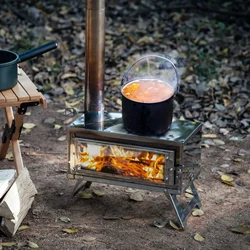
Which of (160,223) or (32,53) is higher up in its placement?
(32,53)

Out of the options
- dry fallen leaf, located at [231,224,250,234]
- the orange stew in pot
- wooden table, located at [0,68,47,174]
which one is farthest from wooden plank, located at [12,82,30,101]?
dry fallen leaf, located at [231,224,250,234]

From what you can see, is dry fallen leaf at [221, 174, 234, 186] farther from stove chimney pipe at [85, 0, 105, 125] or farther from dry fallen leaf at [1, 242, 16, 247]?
dry fallen leaf at [1, 242, 16, 247]

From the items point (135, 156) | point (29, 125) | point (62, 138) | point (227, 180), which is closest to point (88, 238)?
point (135, 156)

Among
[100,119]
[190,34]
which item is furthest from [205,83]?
[100,119]

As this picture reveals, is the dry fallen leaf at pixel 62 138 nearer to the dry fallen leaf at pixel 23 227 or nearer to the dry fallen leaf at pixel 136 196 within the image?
the dry fallen leaf at pixel 136 196

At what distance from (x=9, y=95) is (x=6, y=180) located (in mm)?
579

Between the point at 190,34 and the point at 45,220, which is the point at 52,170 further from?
the point at 190,34

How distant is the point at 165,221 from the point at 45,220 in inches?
33.3

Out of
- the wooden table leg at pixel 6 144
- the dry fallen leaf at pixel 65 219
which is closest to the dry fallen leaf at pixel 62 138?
the wooden table leg at pixel 6 144

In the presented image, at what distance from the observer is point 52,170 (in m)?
→ 5.34

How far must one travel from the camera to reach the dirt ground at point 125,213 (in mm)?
4387

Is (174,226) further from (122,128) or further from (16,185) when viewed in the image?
(16,185)

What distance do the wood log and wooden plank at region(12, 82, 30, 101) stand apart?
1.73ft

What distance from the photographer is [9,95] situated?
4.48 metres
